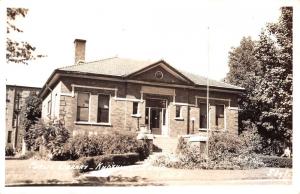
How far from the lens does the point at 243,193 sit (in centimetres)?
931

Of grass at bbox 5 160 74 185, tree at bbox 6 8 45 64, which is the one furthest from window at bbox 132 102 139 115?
tree at bbox 6 8 45 64

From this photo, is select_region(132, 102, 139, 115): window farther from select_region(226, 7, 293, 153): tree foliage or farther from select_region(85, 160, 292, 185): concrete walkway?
select_region(85, 160, 292, 185): concrete walkway

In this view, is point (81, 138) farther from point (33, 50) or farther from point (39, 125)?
point (33, 50)

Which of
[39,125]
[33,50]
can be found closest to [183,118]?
[39,125]

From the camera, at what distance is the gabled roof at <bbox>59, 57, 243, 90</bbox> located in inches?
648

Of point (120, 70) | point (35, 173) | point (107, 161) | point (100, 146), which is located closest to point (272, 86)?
point (107, 161)

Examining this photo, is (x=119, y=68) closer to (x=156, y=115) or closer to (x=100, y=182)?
(x=156, y=115)

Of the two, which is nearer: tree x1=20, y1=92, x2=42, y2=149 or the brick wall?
the brick wall

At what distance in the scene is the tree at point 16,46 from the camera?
8898mm

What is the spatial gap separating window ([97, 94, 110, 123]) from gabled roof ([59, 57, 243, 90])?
3.58ft

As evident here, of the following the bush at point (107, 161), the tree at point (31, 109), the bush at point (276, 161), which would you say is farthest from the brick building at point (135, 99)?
the bush at point (276, 161)

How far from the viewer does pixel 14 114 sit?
14219mm

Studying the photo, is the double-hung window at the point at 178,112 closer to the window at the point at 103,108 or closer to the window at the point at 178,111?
the window at the point at 178,111
